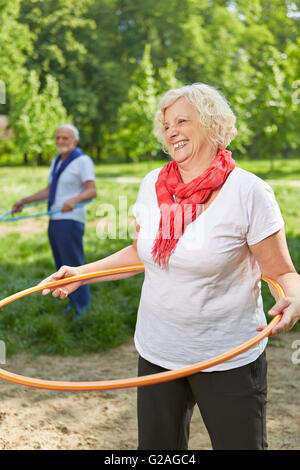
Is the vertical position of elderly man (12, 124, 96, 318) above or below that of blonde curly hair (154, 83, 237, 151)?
below

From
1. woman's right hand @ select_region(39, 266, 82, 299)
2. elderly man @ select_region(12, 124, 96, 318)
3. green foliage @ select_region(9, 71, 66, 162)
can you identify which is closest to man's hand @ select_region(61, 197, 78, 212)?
elderly man @ select_region(12, 124, 96, 318)

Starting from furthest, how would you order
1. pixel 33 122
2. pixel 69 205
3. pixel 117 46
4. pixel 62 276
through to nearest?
pixel 117 46 < pixel 33 122 < pixel 69 205 < pixel 62 276

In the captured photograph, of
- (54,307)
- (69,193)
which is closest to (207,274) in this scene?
(69,193)

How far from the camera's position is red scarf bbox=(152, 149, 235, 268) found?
2.11 m

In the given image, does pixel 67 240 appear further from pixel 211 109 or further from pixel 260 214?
pixel 260 214

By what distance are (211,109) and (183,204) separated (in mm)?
409

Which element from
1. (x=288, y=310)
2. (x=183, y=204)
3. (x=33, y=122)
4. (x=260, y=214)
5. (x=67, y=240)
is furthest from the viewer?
(x=33, y=122)

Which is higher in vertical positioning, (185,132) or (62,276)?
(185,132)

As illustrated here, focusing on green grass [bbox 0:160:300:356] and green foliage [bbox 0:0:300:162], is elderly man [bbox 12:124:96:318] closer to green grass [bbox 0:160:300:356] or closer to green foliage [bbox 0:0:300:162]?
green grass [bbox 0:160:300:356]

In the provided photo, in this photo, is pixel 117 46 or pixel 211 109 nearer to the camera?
pixel 211 109

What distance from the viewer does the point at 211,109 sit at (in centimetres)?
220

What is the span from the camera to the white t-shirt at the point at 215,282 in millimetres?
2055

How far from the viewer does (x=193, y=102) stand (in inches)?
87.0

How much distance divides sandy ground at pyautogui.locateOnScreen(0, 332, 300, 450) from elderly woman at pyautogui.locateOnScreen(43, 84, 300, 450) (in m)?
1.73
